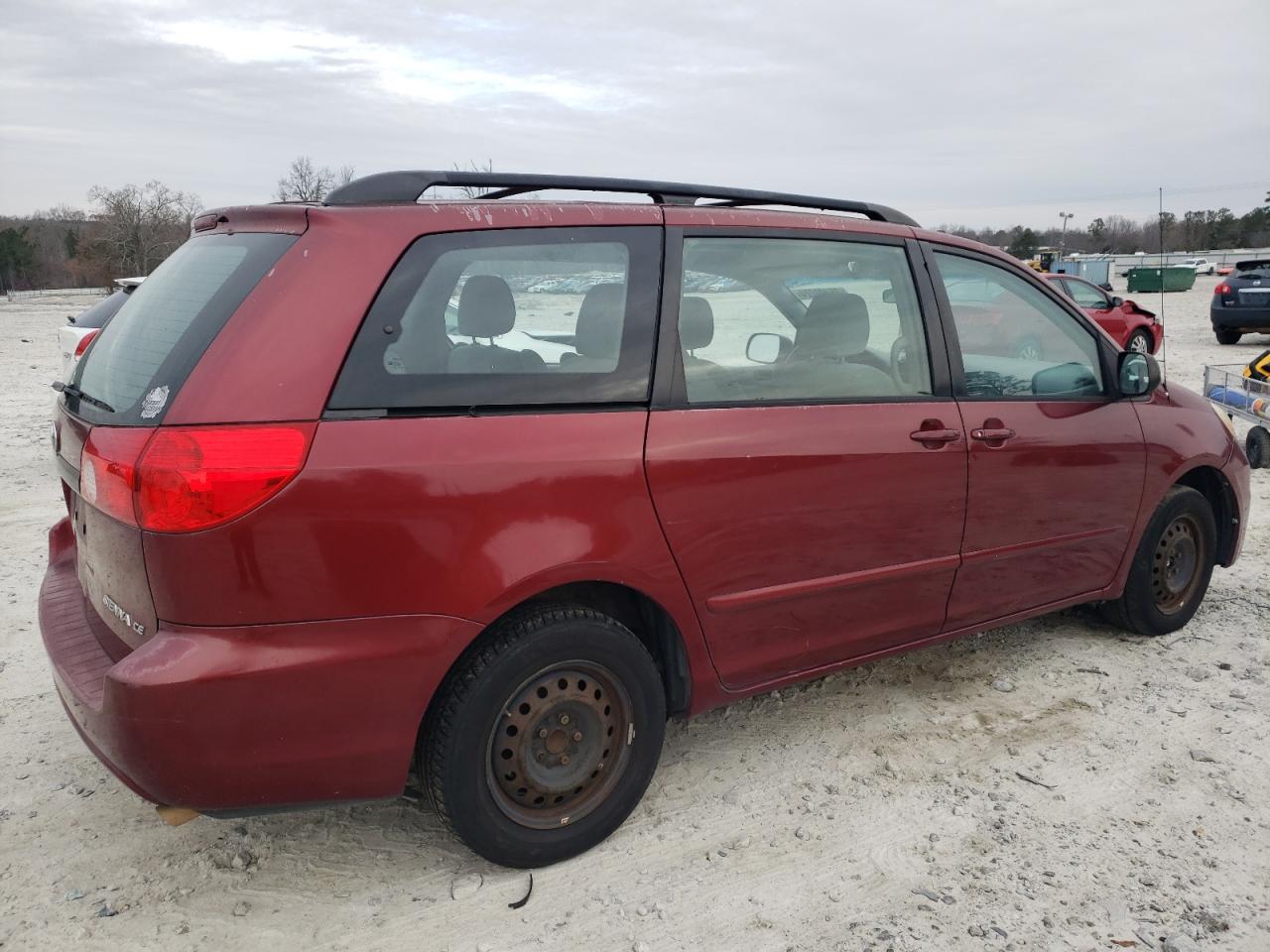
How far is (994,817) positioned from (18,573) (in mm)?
4982

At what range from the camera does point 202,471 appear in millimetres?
2186

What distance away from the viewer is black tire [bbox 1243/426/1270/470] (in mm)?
6418

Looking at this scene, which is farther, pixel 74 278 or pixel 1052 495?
pixel 74 278

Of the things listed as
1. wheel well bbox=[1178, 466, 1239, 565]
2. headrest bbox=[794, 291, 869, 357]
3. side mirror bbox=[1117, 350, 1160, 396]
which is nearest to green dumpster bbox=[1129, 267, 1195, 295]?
wheel well bbox=[1178, 466, 1239, 565]

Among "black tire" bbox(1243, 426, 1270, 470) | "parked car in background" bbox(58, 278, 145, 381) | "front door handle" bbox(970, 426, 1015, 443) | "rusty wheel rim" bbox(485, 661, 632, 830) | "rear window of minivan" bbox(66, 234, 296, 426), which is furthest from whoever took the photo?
"parked car in background" bbox(58, 278, 145, 381)

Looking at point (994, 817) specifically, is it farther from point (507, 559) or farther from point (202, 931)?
point (202, 931)

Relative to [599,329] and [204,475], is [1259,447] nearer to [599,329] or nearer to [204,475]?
[599,329]

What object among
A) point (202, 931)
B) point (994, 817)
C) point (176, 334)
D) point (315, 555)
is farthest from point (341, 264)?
point (994, 817)

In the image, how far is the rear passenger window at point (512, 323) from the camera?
7.96 ft

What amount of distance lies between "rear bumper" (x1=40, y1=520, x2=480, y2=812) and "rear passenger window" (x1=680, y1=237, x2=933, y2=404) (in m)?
1.13

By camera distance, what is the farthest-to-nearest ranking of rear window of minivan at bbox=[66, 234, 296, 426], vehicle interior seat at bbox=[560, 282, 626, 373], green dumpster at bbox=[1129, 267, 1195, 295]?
green dumpster at bbox=[1129, 267, 1195, 295] < vehicle interior seat at bbox=[560, 282, 626, 373] < rear window of minivan at bbox=[66, 234, 296, 426]

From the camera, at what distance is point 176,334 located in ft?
8.02

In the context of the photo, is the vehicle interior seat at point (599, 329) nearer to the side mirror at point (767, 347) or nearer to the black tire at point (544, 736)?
→ the side mirror at point (767, 347)

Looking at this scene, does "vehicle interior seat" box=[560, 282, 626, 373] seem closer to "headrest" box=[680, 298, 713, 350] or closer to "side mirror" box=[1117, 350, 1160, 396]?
"headrest" box=[680, 298, 713, 350]
